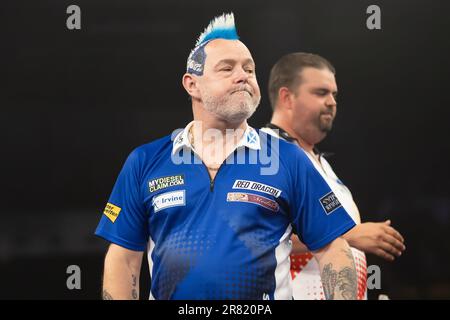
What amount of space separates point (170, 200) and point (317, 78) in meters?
1.74

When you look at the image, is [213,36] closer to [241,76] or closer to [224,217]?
[241,76]

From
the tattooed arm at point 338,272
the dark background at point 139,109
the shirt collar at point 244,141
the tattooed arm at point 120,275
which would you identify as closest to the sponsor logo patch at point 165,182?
the shirt collar at point 244,141

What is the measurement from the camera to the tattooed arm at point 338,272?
2742 millimetres

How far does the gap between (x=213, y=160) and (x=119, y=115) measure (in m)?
2.39

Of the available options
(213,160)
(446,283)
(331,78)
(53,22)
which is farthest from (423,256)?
(53,22)

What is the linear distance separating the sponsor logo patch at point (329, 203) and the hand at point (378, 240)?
73cm

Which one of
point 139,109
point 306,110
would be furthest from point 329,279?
point 139,109

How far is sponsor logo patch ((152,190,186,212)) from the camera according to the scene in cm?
281

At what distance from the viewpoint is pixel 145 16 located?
5.07 metres

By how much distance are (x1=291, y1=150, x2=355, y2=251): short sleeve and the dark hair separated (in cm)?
153

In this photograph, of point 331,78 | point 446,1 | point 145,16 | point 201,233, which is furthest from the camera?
point 446,1

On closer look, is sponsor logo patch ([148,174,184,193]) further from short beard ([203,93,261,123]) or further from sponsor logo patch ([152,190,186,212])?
short beard ([203,93,261,123])

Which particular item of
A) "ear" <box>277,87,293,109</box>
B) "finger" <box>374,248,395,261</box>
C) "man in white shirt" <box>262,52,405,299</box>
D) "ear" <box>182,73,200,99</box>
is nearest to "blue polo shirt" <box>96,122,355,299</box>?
"ear" <box>182,73,200,99</box>
